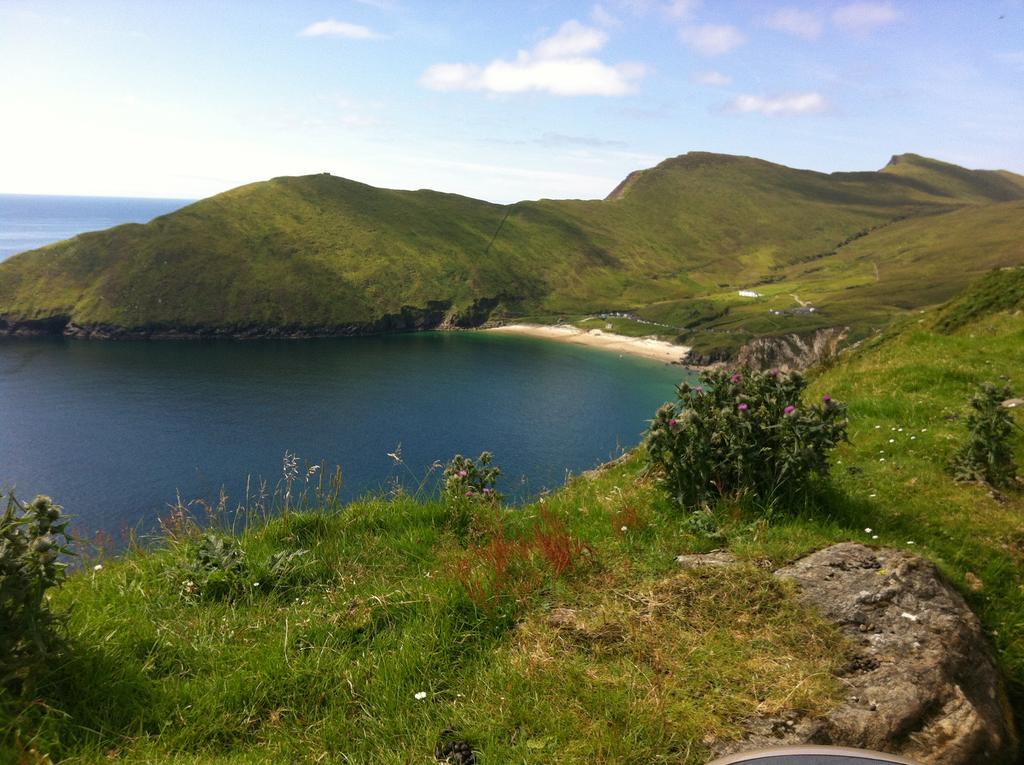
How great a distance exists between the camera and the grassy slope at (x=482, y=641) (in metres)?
4.48

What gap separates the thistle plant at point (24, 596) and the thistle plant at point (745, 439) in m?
6.55

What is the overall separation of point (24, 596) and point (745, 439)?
753cm

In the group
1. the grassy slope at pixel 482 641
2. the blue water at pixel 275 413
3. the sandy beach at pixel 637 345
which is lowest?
the blue water at pixel 275 413

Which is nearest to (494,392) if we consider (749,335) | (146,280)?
(749,335)

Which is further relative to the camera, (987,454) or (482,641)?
(987,454)

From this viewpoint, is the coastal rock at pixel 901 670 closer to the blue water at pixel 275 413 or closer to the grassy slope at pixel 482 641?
the grassy slope at pixel 482 641

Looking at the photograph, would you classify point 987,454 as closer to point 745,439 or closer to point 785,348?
point 745,439

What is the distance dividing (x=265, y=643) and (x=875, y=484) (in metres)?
8.60

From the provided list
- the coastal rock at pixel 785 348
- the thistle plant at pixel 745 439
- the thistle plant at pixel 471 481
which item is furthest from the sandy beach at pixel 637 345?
the thistle plant at pixel 745 439

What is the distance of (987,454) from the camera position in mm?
9102

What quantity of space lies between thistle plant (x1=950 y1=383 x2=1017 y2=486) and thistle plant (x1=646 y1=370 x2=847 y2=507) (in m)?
2.83

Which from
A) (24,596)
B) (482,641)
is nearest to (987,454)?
(482,641)

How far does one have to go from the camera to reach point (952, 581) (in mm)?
6309

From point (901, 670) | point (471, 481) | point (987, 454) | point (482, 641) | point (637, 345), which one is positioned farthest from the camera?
point (637, 345)
